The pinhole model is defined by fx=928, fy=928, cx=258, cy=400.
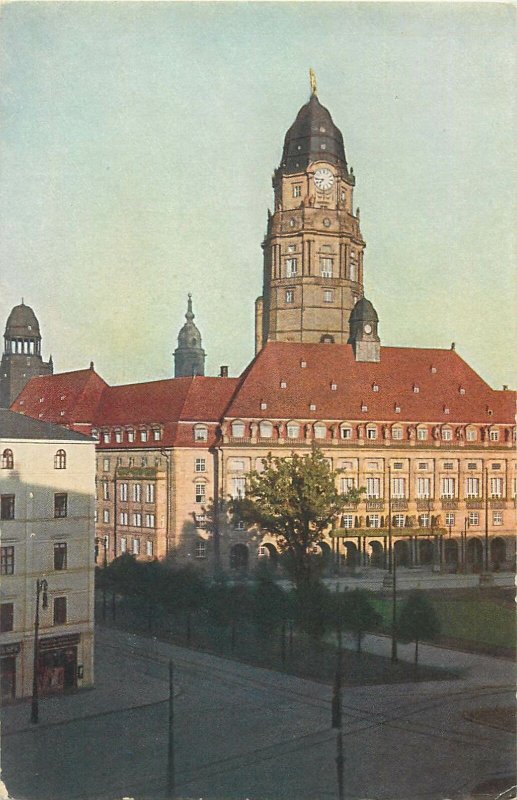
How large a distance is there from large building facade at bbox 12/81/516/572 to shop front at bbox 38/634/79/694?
669cm

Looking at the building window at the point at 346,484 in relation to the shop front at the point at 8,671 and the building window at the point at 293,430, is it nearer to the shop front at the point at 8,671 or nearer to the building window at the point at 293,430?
the building window at the point at 293,430

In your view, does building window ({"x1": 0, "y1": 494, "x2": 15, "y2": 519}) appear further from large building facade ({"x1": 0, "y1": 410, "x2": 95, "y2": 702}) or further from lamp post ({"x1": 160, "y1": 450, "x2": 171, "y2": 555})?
lamp post ({"x1": 160, "y1": 450, "x2": 171, "y2": 555})

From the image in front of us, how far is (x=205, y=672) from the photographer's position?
81.7 feet

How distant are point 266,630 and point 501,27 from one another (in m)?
16.9

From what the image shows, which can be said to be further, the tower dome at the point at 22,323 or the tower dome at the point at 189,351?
the tower dome at the point at 189,351

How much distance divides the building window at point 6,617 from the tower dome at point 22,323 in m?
6.63

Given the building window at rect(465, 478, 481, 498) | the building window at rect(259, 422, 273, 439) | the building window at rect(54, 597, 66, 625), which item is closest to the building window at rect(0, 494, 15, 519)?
the building window at rect(54, 597, 66, 625)

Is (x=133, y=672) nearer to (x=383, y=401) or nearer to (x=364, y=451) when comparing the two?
(x=364, y=451)

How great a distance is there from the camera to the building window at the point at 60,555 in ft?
78.7

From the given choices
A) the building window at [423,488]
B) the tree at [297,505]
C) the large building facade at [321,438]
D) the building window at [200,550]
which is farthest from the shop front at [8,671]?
the building window at [423,488]

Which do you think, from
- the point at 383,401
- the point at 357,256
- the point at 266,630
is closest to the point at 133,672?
the point at 266,630

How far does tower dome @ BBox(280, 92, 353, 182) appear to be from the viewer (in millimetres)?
25297

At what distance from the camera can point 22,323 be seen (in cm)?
2281

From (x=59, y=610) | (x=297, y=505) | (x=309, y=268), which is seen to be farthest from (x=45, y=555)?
(x=309, y=268)
